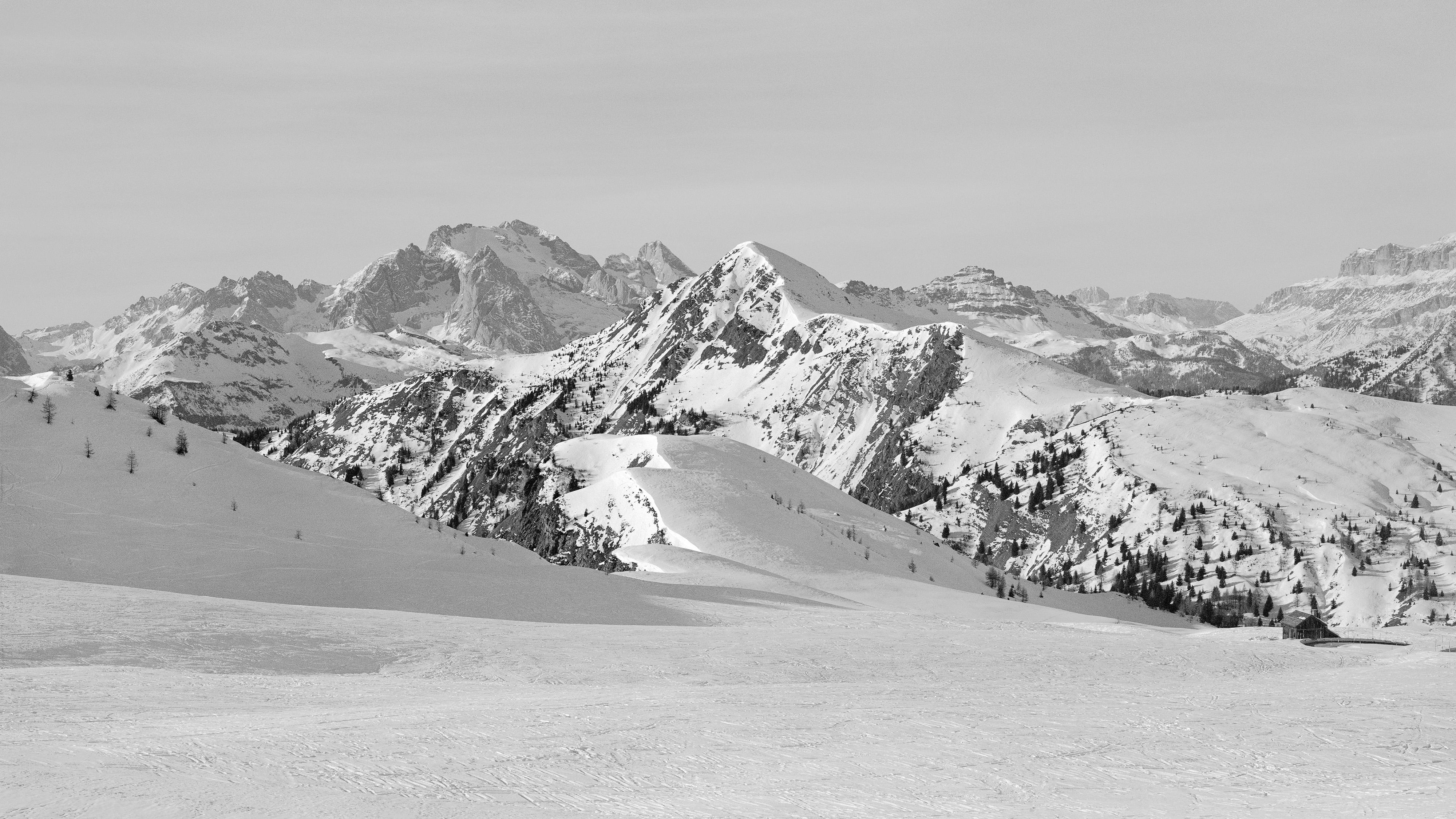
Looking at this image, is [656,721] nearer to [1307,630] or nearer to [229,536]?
[229,536]

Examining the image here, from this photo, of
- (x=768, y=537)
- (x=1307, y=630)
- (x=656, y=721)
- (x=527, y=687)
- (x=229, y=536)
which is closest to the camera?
(x=656, y=721)

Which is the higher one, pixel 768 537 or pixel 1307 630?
pixel 768 537

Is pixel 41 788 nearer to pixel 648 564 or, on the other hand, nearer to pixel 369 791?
pixel 369 791

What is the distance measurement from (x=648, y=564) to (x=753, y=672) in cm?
5098

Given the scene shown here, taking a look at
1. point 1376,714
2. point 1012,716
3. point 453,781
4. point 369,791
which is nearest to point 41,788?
point 369,791

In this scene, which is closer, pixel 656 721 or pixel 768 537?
pixel 656 721

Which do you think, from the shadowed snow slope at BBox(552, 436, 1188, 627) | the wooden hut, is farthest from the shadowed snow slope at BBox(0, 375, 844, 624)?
the wooden hut

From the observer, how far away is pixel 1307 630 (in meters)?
70.6

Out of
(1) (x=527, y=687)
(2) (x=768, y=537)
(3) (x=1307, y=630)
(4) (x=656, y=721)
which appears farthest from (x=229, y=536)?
(3) (x=1307, y=630)

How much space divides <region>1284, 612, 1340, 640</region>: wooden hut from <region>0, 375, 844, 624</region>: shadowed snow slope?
2853 cm

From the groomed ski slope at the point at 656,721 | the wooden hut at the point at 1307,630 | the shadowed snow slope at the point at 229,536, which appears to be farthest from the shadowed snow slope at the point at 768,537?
the groomed ski slope at the point at 656,721

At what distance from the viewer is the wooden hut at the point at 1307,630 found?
68062 millimetres

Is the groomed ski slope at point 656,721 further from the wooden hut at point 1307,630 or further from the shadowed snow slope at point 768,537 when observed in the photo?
the shadowed snow slope at point 768,537

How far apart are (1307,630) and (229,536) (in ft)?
183
